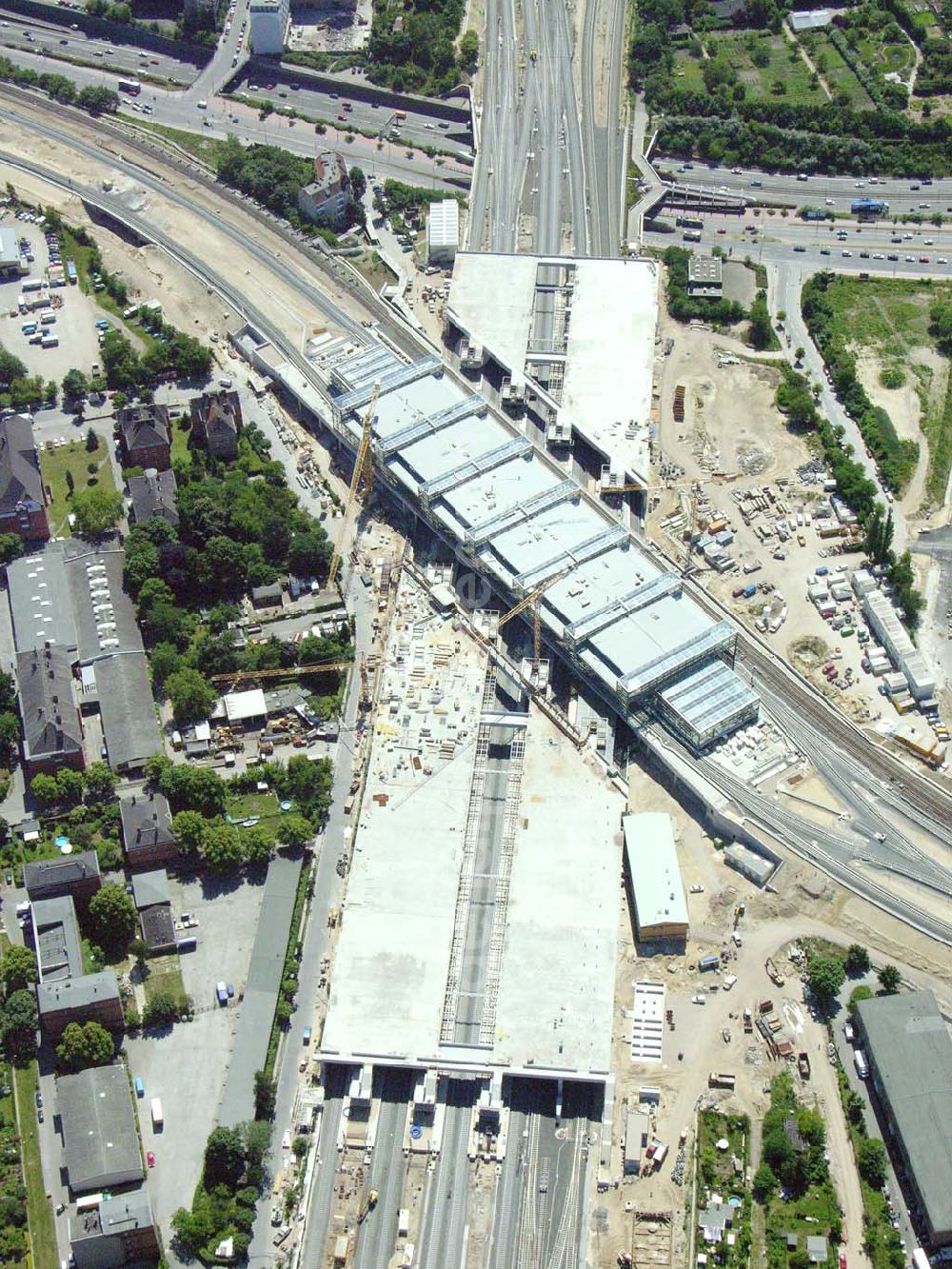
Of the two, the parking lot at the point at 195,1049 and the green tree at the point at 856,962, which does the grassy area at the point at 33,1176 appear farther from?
the green tree at the point at 856,962

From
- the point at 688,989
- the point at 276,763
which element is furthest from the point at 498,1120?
A: the point at 276,763

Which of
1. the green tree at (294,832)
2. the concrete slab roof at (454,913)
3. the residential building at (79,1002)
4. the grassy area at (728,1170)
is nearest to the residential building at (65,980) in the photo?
the residential building at (79,1002)

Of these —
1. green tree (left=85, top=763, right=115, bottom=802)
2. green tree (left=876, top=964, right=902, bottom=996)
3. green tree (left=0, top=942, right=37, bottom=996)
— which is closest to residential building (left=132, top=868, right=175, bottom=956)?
green tree (left=0, top=942, right=37, bottom=996)

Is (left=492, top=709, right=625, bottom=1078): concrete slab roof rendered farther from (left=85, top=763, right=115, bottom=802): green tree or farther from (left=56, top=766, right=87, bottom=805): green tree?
(left=56, top=766, right=87, bottom=805): green tree

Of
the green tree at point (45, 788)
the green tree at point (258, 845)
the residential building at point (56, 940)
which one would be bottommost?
the residential building at point (56, 940)

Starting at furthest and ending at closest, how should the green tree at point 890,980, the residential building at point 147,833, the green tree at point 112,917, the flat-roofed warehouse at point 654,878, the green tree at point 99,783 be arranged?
1. the green tree at point 99,783
2. the residential building at point 147,833
3. the green tree at point 112,917
4. the flat-roofed warehouse at point 654,878
5. the green tree at point 890,980

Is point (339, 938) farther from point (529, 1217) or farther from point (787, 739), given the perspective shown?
point (787, 739)

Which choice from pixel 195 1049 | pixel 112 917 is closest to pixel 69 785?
pixel 112 917

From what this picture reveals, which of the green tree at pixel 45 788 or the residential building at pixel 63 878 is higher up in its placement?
the green tree at pixel 45 788
